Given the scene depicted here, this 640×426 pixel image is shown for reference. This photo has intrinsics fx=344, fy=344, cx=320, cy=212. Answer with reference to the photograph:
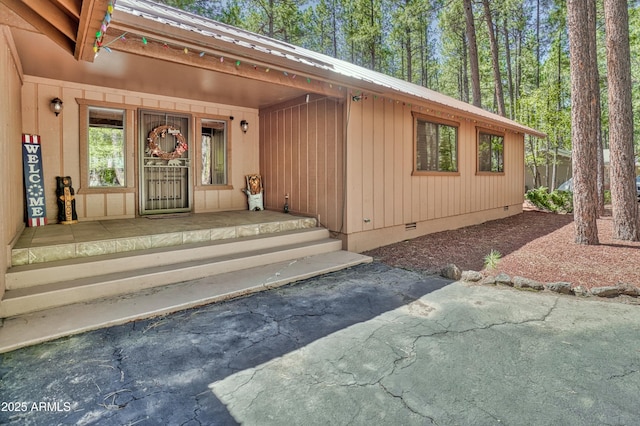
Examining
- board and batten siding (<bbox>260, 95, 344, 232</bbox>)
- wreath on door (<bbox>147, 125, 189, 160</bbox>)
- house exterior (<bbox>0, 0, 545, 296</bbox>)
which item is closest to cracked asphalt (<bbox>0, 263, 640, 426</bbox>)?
house exterior (<bbox>0, 0, 545, 296</bbox>)

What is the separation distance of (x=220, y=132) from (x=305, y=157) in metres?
1.96

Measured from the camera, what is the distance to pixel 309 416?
1.82 m

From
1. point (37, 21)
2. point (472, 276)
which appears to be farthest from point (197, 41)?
point (472, 276)

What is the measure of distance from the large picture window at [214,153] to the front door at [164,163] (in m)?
0.32

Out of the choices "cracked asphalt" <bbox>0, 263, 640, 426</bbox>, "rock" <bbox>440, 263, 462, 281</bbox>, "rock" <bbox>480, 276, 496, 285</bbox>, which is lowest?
"cracked asphalt" <bbox>0, 263, 640, 426</bbox>

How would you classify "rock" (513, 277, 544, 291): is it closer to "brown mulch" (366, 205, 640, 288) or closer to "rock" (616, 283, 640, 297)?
"brown mulch" (366, 205, 640, 288)

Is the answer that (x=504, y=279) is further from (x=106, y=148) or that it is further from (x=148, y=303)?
(x=106, y=148)

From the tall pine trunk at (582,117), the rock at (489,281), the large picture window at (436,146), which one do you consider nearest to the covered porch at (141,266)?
the rock at (489,281)

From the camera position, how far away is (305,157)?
6137mm

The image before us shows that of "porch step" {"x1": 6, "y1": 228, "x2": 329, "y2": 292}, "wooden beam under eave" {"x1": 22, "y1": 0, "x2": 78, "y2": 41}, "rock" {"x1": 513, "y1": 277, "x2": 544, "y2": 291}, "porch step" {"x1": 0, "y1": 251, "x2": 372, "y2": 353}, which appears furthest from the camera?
"rock" {"x1": 513, "y1": 277, "x2": 544, "y2": 291}

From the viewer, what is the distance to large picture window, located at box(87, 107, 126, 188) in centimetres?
552

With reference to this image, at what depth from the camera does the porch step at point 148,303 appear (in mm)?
2678

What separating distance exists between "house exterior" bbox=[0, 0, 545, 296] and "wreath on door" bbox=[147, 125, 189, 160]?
24 millimetres

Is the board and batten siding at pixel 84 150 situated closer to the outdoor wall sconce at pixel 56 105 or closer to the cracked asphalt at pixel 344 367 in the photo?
the outdoor wall sconce at pixel 56 105
